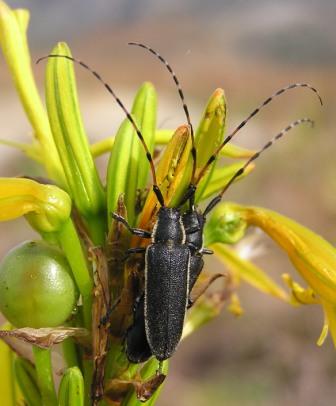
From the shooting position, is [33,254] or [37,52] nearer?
[33,254]

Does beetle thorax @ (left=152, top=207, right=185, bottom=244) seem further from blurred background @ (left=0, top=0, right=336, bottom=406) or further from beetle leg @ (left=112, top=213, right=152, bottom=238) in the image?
blurred background @ (left=0, top=0, right=336, bottom=406)

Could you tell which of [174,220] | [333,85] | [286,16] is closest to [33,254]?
[174,220]

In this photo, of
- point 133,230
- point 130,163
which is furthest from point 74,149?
point 133,230

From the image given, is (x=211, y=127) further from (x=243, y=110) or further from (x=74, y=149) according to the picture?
(x=243, y=110)

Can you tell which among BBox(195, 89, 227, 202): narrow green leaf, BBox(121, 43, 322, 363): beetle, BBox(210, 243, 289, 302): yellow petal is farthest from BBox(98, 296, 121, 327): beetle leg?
BBox(210, 243, 289, 302): yellow petal

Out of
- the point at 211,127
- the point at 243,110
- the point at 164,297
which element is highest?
the point at 211,127

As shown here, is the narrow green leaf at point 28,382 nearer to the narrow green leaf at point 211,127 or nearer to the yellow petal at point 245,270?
the narrow green leaf at point 211,127

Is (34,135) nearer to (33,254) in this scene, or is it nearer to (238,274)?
(33,254)
